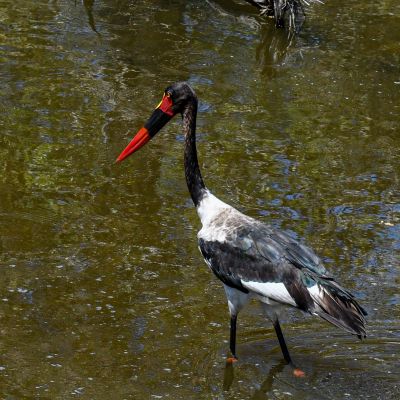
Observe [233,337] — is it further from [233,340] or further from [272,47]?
[272,47]

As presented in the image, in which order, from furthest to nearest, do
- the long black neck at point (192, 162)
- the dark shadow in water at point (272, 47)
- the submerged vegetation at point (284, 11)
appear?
the submerged vegetation at point (284, 11)
the dark shadow in water at point (272, 47)
the long black neck at point (192, 162)

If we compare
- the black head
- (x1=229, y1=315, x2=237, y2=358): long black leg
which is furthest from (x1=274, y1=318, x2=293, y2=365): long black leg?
the black head

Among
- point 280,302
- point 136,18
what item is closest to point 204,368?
point 280,302

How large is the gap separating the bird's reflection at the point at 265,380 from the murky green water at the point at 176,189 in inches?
0.5

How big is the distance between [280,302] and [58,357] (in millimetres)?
1345

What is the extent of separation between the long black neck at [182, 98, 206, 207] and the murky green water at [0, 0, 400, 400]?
69 cm

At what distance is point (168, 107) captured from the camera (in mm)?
6938

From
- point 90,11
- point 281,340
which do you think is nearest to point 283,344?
point 281,340

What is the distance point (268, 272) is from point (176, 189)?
251 cm

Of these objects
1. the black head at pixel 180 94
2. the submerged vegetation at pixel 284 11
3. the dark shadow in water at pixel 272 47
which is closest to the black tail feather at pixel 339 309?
the black head at pixel 180 94

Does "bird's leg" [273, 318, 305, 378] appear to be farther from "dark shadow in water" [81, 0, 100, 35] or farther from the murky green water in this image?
"dark shadow in water" [81, 0, 100, 35]

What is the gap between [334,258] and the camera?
7488 mm

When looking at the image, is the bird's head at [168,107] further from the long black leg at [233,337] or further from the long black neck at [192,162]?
the long black leg at [233,337]

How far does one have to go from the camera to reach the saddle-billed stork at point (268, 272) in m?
5.69
